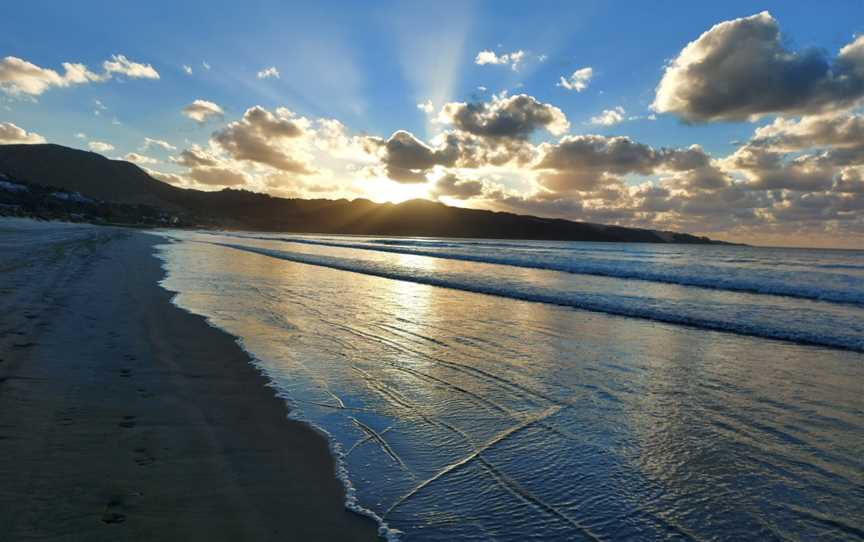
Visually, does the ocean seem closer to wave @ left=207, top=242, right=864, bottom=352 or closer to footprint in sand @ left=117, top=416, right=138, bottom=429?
wave @ left=207, top=242, right=864, bottom=352

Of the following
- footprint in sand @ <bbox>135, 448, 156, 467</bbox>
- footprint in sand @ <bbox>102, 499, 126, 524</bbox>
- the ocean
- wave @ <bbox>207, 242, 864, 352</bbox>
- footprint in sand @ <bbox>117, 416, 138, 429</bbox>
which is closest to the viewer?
footprint in sand @ <bbox>102, 499, 126, 524</bbox>

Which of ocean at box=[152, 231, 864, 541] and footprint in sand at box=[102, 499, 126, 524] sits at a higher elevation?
footprint in sand at box=[102, 499, 126, 524]

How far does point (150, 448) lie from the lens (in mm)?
4133

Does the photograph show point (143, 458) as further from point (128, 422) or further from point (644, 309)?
point (644, 309)

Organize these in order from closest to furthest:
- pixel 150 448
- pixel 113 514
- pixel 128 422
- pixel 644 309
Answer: pixel 113 514 < pixel 150 448 < pixel 128 422 < pixel 644 309

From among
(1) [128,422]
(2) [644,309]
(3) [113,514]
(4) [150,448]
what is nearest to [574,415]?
(4) [150,448]

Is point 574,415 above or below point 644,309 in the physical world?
below

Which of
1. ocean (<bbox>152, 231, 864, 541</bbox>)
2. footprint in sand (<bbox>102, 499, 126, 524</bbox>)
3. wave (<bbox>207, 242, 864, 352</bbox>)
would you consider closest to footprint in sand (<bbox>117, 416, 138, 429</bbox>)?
footprint in sand (<bbox>102, 499, 126, 524</bbox>)

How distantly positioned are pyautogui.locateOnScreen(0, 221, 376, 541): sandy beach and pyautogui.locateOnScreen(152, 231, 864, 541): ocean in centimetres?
43

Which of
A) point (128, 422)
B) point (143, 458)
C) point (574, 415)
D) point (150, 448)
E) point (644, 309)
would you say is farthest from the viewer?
point (644, 309)

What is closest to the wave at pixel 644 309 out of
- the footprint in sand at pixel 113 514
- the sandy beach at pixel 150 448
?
the sandy beach at pixel 150 448

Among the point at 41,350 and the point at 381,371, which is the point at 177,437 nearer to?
the point at 381,371

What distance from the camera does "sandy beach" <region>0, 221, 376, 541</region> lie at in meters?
3.08

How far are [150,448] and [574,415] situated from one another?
447 cm
